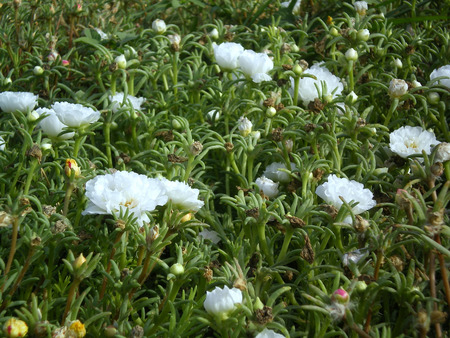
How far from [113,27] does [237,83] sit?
48.5 inches

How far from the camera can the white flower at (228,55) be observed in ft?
9.19

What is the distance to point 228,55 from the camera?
2801mm

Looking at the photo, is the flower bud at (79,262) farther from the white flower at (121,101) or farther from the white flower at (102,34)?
the white flower at (102,34)

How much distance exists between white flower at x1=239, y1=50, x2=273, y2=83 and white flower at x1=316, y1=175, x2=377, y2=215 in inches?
33.7

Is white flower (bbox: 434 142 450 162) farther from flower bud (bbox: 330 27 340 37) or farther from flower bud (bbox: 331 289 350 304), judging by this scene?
→ flower bud (bbox: 330 27 340 37)

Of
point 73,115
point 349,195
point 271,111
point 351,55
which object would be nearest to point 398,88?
point 351,55

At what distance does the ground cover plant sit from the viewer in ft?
5.40

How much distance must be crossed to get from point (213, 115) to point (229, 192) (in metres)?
0.43

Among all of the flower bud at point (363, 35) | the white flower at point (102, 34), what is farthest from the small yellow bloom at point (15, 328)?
the white flower at point (102, 34)

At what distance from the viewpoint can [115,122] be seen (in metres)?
2.68

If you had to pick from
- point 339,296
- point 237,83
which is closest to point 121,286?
point 339,296

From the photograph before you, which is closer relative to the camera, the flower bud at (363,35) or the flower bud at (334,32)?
the flower bud at (363,35)

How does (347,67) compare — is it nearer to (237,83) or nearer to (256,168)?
(237,83)

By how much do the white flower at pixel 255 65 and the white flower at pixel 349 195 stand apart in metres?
0.86
